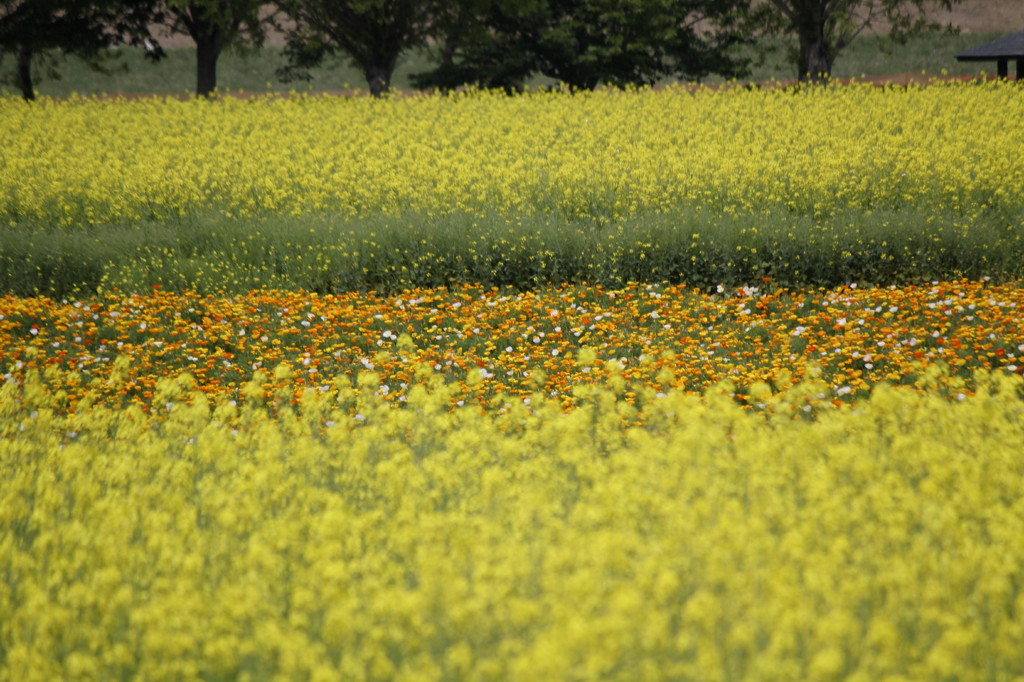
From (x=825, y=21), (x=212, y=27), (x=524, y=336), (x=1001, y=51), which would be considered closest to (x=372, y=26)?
(x=212, y=27)

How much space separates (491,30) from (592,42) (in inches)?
145

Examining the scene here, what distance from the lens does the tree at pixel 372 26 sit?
24859 millimetres

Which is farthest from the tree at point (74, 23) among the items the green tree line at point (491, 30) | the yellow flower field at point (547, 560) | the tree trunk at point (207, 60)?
the yellow flower field at point (547, 560)

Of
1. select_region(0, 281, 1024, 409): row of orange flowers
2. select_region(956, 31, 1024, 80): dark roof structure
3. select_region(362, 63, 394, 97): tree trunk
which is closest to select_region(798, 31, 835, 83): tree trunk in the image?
select_region(956, 31, 1024, 80): dark roof structure

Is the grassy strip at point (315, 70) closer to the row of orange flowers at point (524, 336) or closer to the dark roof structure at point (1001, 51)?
the dark roof structure at point (1001, 51)

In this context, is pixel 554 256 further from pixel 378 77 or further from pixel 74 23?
pixel 74 23

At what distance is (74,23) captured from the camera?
86.9ft

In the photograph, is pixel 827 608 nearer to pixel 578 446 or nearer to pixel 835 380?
pixel 578 446

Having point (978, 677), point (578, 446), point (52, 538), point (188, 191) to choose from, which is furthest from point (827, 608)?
point (188, 191)

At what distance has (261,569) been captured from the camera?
10.6 ft

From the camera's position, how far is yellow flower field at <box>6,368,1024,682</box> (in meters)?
2.49

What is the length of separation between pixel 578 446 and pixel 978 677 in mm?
2122

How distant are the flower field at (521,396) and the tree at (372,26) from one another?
7.10 metres

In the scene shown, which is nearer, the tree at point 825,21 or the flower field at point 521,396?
the flower field at point 521,396
